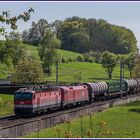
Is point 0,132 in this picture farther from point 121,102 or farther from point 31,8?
point 121,102

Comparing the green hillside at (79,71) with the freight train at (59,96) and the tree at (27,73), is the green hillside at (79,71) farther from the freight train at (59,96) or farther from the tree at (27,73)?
the freight train at (59,96)

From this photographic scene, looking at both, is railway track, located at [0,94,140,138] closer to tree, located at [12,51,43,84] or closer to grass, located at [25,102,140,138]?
grass, located at [25,102,140,138]

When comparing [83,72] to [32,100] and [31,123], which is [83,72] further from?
[31,123]

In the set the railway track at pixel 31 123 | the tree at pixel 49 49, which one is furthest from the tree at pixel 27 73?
the railway track at pixel 31 123

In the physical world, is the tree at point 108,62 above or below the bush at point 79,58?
below

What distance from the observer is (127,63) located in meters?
161

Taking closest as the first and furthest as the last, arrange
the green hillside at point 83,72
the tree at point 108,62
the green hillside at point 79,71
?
Answer: the green hillside at point 79,71 → the green hillside at point 83,72 → the tree at point 108,62

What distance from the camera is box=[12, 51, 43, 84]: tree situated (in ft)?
331

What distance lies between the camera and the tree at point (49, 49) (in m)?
128

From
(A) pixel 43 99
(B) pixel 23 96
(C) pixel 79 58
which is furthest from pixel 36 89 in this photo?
(C) pixel 79 58

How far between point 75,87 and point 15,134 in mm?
26664

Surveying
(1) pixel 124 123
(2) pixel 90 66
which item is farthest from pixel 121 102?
(2) pixel 90 66

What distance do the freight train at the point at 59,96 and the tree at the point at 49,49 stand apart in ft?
157

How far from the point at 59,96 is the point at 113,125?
33.9ft
